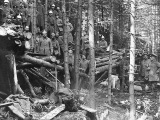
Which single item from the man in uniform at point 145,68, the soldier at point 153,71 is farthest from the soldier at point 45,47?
the soldier at point 153,71

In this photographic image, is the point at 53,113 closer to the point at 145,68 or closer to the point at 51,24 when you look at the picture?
the point at 51,24

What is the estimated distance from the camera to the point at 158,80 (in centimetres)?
2158

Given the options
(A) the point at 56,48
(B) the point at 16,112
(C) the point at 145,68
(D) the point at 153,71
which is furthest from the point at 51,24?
(B) the point at 16,112

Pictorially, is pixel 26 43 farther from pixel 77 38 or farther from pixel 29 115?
pixel 77 38

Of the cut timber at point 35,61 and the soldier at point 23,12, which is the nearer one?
the cut timber at point 35,61

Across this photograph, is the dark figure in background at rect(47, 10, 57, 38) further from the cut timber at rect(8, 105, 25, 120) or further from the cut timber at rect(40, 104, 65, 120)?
the cut timber at rect(8, 105, 25, 120)

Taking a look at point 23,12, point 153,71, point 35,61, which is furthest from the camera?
point 153,71

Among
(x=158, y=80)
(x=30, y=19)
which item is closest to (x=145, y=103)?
(x=158, y=80)

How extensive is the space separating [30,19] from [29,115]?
958 cm

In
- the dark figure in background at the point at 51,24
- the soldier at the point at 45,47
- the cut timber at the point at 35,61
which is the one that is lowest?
the cut timber at the point at 35,61

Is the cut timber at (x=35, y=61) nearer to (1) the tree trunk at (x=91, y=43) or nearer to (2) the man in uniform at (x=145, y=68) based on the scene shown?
(1) the tree trunk at (x=91, y=43)

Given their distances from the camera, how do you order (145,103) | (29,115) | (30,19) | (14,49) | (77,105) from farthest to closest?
(30,19)
(145,103)
(14,49)
(77,105)
(29,115)

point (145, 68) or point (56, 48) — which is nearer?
point (56, 48)

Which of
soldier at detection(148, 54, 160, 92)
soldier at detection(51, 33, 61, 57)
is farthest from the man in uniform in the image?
soldier at detection(51, 33, 61, 57)
